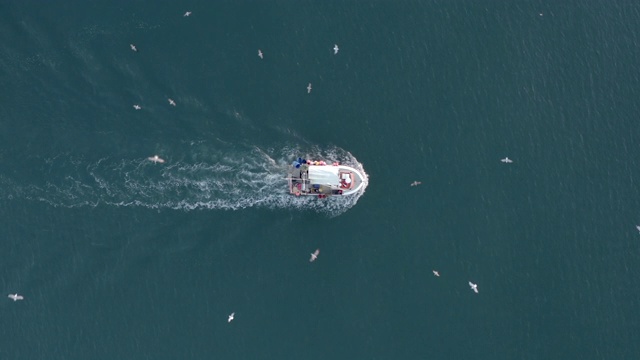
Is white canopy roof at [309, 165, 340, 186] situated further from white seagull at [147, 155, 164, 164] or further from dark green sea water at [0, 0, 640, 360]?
white seagull at [147, 155, 164, 164]

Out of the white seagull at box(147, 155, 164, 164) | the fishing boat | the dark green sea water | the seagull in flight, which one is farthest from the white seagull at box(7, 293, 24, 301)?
the seagull in flight

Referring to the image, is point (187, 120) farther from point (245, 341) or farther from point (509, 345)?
point (509, 345)

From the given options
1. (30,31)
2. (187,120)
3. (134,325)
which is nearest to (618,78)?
(187,120)

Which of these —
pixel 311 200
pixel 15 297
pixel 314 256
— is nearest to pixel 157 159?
A: pixel 311 200

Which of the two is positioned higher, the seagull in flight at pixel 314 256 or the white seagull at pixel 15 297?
the seagull in flight at pixel 314 256

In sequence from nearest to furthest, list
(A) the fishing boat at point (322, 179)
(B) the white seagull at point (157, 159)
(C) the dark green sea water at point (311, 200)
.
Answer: (C) the dark green sea water at point (311, 200)
(A) the fishing boat at point (322, 179)
(B) the white seagull at point (157, 159)

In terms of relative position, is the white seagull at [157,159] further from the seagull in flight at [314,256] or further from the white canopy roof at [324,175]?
the seagull in flight at [314,256]

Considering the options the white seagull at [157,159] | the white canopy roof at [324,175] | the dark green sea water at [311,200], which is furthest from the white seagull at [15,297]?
the white canopy roof at [324,175]
